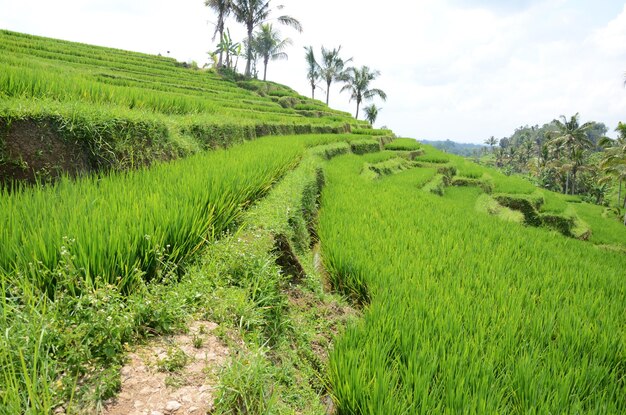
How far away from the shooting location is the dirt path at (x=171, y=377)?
111cm

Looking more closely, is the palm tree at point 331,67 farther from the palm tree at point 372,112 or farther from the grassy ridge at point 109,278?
the grassy ridge at point 109,278

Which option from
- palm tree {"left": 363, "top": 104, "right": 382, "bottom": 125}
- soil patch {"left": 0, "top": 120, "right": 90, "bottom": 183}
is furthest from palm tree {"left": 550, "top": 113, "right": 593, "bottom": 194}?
soil patch {"left": 0, "top": 120, "right": 90, "bottom": 183}

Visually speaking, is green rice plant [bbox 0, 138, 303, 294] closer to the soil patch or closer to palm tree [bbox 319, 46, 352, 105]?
the soil patch

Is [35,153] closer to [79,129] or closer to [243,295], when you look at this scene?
[79,129]

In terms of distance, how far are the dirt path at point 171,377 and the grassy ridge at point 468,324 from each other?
2.03 ft

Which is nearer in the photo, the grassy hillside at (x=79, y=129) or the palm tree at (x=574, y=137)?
the grassy hillside at (x=79, y=129)

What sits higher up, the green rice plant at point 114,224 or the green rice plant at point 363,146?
the green rice plant at point 363,146

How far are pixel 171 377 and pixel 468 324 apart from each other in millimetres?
1715

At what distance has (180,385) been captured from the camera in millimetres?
1224

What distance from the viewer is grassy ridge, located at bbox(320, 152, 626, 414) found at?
4.99 ft

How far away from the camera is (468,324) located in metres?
2.10

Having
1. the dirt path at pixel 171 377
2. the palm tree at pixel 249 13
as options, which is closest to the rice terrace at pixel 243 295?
the dirt path at pixel 171 377

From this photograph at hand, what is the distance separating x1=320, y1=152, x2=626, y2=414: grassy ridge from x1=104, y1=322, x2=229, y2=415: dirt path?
0.62m

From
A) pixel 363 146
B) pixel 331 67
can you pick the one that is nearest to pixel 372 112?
pixel 331 67
